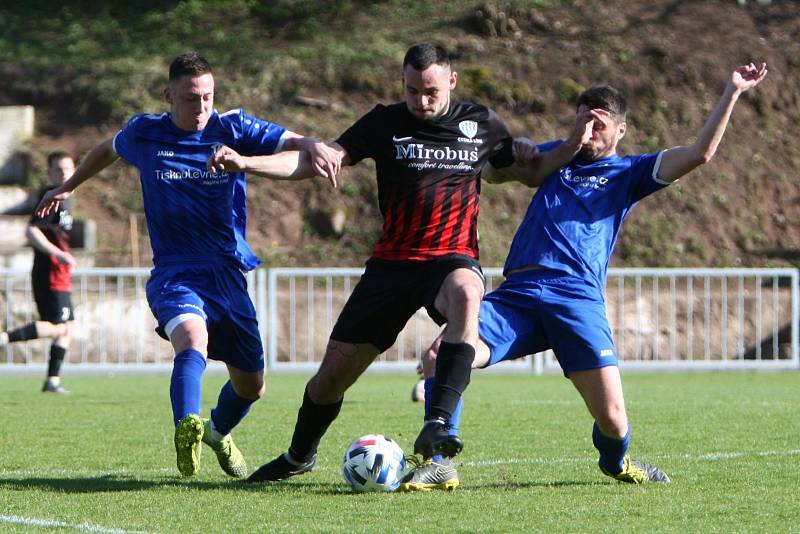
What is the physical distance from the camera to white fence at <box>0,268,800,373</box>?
17.3 meters

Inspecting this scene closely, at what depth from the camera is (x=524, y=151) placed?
22.4 ft

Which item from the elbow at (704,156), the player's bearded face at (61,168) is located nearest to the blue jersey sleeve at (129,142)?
the elbow at (704,156)

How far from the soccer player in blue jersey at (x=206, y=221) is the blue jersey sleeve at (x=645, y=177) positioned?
162 centimetres

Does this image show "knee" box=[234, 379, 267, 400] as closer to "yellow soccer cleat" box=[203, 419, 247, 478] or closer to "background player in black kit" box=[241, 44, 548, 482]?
"yellow soccer cleat" box=[203, 419, 247, 478]

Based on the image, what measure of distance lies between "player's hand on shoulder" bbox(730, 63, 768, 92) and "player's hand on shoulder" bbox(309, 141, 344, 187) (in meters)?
1.92

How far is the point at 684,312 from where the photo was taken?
18922mm

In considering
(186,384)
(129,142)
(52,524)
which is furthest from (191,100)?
(52,524)

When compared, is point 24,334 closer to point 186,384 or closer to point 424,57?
point 186,384

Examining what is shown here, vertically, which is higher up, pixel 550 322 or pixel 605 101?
pixel 605 101

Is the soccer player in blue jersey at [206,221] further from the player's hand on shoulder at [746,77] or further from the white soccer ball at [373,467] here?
the player's hand on shoulder at [746,77]

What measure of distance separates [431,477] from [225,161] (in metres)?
1.73

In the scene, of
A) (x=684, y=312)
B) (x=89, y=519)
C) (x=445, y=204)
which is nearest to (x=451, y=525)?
(x=89, y=519)

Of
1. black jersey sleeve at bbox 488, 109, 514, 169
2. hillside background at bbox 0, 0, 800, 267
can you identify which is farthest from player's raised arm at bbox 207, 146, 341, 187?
hillside background at bbox 0, 0, 800, 267

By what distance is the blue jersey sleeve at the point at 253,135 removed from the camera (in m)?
6.96
